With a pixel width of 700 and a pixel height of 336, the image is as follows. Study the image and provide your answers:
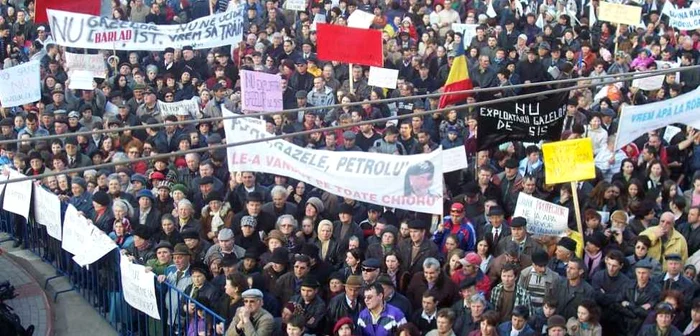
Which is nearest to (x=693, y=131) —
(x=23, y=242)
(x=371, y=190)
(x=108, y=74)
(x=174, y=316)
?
(x=371, y=190)

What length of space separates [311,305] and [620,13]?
1109 cm

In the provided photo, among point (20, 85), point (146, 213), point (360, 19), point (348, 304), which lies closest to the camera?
point (348, 304)

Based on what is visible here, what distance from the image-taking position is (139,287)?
9.41 meters

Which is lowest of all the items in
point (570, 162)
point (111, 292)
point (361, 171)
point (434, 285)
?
point (111, 292)

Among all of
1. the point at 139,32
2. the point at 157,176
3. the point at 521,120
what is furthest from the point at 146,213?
the point at 139,32

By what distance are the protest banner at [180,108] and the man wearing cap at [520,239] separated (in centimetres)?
637

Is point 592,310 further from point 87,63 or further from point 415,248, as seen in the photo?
point 87,63

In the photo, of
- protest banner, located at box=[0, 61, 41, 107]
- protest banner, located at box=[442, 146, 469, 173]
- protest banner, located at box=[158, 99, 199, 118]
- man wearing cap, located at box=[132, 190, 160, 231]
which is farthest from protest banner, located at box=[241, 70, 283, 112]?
protest banner, located at box=[442, 146, 469, 173]

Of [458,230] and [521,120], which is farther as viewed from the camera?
[521,120]

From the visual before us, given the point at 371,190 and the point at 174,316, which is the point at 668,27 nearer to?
the point at 371,190

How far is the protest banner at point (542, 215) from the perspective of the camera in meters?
10.1

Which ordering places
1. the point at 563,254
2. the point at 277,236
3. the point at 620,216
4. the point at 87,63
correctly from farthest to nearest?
the point at 87,63
the point at 620,216
the point at 277,236
the point at 563,254

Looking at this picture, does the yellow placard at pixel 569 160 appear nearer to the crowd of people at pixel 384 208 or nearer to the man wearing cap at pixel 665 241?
the crowd of people at pixel 384 208

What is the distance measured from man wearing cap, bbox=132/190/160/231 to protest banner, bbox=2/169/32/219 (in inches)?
53.8
